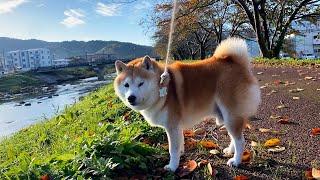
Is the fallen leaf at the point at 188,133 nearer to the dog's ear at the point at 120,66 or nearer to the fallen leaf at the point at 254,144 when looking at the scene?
the fallen leaf at the point at 254,144

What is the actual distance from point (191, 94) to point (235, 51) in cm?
72

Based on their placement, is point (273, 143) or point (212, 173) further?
point (273, 143)

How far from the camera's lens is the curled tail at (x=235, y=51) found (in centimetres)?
450

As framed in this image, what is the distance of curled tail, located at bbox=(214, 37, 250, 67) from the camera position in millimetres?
4496

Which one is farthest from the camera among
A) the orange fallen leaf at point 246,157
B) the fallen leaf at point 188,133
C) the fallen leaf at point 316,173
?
the fallen leaf at point 188,133

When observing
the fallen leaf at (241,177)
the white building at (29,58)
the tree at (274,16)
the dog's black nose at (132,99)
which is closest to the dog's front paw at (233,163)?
the fallen leaf at (241,177)

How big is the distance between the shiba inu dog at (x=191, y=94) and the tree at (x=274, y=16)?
1884cm

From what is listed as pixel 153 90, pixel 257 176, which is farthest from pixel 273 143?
pixel 153 90

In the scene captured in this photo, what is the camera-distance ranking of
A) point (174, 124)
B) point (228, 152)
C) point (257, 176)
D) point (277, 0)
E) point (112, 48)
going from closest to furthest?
point (257, 176)
point (174, 124)
point (228, 152)
point (277, 0)
point (112, 48)

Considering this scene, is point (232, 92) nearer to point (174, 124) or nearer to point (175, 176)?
point (174, 124)

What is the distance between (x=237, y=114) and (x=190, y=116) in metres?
0.49

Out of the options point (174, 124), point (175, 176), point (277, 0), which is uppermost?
point (277, 0)

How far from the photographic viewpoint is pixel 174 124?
13.8 feet

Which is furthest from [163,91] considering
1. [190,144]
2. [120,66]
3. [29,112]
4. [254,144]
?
[29,112]
